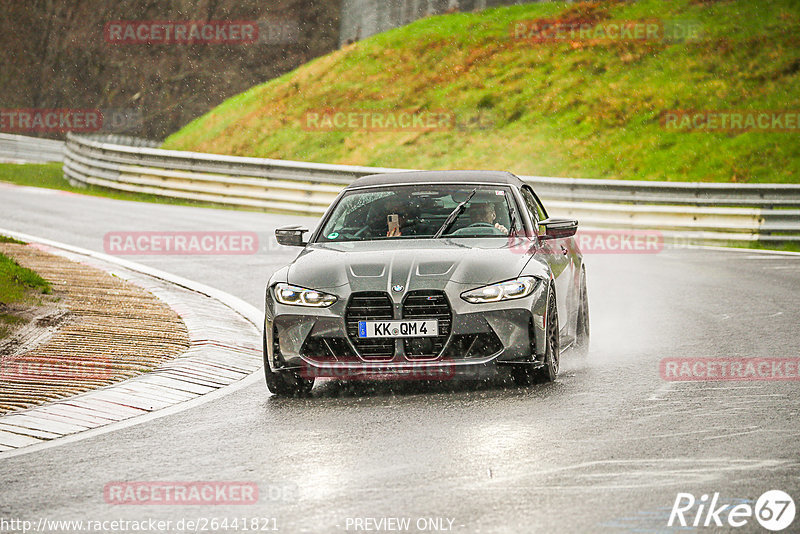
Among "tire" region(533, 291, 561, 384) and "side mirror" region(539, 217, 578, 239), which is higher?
"side mirror" region(539, 217, 578, 239)

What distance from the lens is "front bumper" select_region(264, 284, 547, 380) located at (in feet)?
27.4

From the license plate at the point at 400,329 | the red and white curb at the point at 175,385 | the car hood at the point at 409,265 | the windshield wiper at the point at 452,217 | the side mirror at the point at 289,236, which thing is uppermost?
the windshield wiper at the point at 452,217

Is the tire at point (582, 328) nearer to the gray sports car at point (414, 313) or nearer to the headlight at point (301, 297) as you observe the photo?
the gray sports car at point (414, 313)

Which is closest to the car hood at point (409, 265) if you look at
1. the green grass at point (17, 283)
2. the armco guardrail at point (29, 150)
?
the green grass at point (17, 283)

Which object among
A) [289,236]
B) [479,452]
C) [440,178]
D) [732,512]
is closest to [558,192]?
[440,178]

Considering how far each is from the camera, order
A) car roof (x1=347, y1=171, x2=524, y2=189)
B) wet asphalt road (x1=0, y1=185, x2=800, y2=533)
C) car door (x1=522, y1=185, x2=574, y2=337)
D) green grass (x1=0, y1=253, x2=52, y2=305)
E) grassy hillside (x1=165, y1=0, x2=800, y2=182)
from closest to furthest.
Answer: wet asphalt road (x1=0, y1=185, x2=800, y2=533)
car door (x1=522, y1=185, x2=574, y2=337)
car roof (x1=347, y1=171, x2=524, y2=189)
green grass (x1=0, y1=253, x2=52, y2=305)
grassy hillside (x1=165, y1=0, x2=800, y2=182)

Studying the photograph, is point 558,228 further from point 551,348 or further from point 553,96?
point 553,96

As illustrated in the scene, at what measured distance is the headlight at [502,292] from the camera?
8.40 meters

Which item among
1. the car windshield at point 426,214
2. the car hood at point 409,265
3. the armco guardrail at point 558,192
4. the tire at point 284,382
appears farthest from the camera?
the armco guardrail at point 558,192

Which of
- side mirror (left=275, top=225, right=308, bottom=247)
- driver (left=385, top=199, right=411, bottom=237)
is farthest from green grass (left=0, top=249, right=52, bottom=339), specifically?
driver (left=385, top=199, right=411, bottom=237)

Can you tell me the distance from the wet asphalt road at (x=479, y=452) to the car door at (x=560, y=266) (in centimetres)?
46

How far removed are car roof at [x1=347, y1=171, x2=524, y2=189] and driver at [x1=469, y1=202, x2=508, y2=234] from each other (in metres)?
0.26

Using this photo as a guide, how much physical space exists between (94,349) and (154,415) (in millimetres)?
2199

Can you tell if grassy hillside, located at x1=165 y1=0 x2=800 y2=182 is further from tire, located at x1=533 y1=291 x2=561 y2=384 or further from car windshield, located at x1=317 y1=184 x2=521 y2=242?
tire, located at x1=533 y1=291 x2=561 y2=384
